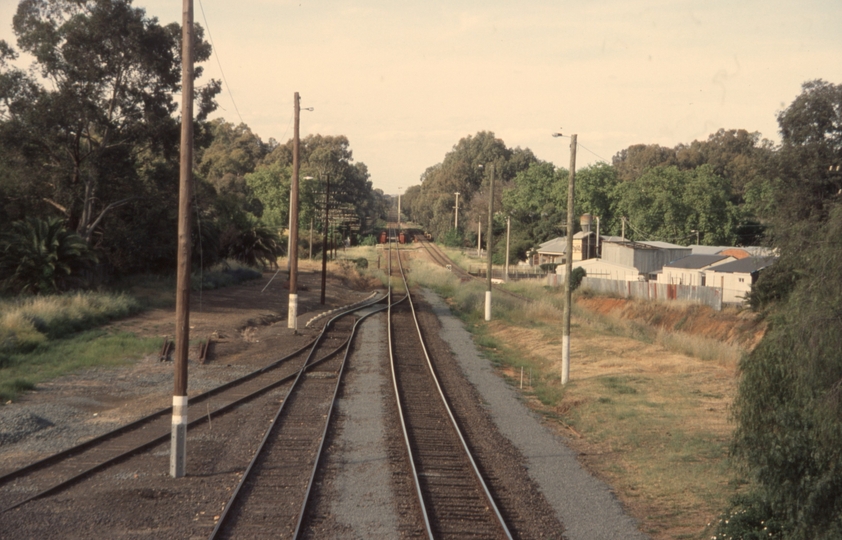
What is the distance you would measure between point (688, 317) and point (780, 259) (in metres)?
27.7

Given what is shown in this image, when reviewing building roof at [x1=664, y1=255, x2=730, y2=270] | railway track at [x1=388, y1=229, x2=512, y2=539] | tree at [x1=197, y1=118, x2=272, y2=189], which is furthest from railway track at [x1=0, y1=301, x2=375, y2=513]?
tree at [x1=197, y1=118, x2=272, y2=189]

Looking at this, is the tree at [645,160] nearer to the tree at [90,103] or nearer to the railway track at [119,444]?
the tree at [90,103]

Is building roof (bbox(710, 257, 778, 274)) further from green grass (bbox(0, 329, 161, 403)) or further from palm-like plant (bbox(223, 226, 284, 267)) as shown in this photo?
green grass (bbox(0, 329, 161, 403))

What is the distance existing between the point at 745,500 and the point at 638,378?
12.2 meters

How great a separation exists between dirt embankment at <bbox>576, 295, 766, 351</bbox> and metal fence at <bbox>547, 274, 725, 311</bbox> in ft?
4.13

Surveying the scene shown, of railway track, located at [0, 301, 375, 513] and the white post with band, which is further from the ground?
the white post with band

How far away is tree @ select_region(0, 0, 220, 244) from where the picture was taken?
31656mm

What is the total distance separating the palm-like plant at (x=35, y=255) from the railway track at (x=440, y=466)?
15.0m

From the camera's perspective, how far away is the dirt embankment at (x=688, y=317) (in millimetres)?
36312

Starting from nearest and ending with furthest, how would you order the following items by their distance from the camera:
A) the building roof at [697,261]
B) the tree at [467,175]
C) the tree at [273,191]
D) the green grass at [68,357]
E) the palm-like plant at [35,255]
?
the green grass at [68,357] < the palm-like plant at [35,255] < the building roof at [697,261] < the tree at [273,191] < the tree at [467,175]

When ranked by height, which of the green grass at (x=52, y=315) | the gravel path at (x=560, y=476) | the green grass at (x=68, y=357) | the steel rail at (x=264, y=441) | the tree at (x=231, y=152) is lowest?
the gravel path at (x=560, y=476)

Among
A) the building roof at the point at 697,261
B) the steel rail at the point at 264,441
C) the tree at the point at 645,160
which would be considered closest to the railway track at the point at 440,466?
the steel rail at the point at 264,441

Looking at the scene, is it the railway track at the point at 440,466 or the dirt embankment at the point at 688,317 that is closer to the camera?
the railway track at the point at 440,466

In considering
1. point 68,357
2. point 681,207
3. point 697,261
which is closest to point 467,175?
point 681,207
